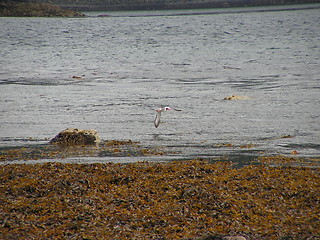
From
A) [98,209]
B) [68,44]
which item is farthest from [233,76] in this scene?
[68,44]

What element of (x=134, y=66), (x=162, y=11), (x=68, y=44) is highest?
(x=134, y=66)

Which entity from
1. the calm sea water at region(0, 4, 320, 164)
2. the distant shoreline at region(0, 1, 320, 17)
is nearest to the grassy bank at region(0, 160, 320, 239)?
the calm sea water at region(0, 4, 320, 164)

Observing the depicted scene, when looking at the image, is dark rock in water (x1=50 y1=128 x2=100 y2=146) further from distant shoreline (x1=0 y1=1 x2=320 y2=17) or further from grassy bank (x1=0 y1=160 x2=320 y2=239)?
distant shoreline (x1=0 y1=1 x2=320 y2=17)

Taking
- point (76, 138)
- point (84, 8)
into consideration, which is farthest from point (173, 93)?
point (84, 8)

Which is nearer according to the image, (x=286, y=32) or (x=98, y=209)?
(x=98, y=209)

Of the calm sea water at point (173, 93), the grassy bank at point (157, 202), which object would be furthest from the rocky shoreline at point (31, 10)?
the grassy bank at point (157, 202)

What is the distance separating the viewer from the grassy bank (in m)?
6.73

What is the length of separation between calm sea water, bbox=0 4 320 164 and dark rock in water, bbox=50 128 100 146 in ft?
1.84

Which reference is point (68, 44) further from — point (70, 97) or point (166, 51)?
point (70, 97)

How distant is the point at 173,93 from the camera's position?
19.3 metres

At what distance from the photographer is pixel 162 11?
94.9 m

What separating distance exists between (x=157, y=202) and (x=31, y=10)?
7911 cm

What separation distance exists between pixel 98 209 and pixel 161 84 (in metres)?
14.9

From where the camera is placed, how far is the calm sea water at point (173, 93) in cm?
1213
